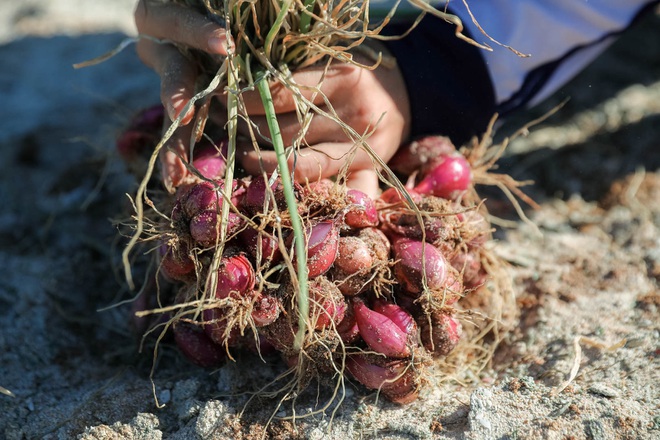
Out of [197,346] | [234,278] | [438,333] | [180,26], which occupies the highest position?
[180,26]

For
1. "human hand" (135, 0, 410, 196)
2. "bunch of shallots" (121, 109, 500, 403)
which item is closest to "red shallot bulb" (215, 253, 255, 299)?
"bunch of shallots" (121, 109, 500, 403)

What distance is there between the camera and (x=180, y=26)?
1.26 metres

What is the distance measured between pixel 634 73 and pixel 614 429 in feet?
5.75

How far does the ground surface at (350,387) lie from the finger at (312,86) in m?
0.52

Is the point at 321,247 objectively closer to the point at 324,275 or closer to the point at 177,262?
the point at 324,275

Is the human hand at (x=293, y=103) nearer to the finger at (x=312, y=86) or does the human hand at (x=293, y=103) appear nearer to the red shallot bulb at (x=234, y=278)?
the finger at (x=312, y=86)

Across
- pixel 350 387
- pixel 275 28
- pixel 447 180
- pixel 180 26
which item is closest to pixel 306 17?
pixel 275 28

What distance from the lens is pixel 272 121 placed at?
1.12 m

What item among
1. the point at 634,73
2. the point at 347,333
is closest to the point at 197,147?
the point at 347,333

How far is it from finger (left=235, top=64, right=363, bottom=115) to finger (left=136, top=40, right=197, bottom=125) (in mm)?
123

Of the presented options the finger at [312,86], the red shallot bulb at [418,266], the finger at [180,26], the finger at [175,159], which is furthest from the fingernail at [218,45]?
the red shallot bulb at [418,266]

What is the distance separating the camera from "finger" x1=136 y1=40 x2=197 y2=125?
1245mm

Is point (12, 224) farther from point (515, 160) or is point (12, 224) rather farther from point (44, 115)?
point (515, 160)

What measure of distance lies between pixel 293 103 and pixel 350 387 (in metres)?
0.60
